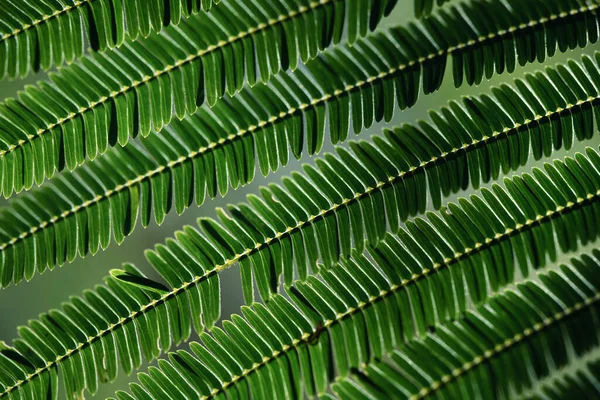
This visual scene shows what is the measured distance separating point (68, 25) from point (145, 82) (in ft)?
0.63

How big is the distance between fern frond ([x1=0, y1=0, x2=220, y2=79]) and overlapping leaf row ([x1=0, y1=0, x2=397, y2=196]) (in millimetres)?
29

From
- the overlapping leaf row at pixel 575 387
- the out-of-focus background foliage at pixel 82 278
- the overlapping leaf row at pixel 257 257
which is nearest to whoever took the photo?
the overlapping leaf row at pixel 575 387

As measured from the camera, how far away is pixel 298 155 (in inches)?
45.6

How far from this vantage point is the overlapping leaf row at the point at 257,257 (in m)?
1.07

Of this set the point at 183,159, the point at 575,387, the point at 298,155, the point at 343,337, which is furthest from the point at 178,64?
the point at 575,387

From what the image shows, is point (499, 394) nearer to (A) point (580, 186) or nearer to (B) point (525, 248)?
(B) point (525, 248)

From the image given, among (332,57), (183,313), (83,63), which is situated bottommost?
(183,313)

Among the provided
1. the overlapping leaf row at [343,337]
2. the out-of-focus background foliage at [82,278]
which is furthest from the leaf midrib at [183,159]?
the out-of-focus background foliage at [82,278]

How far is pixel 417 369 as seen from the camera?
96 centimetres

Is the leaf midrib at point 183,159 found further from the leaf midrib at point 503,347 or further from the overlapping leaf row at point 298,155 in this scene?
the leaf midrib at point 503,347

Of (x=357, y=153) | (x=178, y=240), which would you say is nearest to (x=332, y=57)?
(x=357, y=153)

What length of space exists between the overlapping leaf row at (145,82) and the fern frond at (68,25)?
29 mm

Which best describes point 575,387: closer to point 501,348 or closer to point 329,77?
point 501,348

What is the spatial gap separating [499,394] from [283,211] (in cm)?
49
